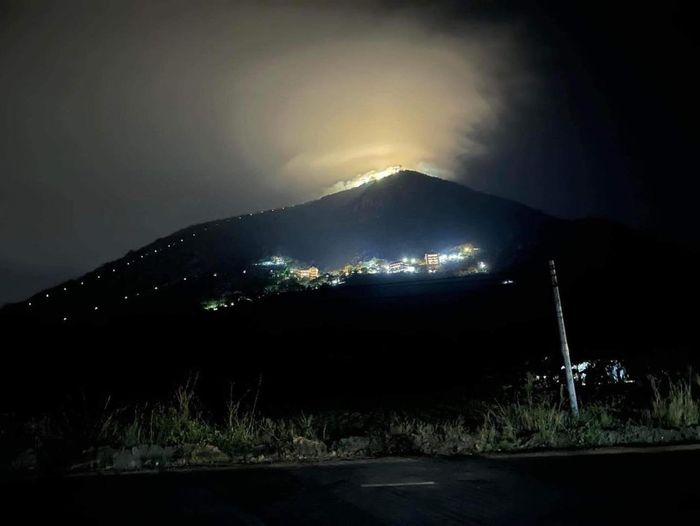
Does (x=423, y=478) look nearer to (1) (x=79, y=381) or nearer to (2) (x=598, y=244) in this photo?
(1) (x=79, y=381)

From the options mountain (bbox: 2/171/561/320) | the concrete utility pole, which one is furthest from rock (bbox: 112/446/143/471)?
mountain (bbox: 2/171/561/320)

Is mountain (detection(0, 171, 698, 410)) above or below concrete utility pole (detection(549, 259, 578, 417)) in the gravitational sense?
above

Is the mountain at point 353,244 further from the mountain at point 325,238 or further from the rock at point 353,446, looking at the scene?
the rock at point 353,446

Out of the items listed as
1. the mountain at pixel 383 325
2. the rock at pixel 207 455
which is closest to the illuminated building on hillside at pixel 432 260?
the mountain at pixel 383 325

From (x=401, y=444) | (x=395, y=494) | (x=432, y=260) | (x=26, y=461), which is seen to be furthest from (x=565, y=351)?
(x=432, y=260)

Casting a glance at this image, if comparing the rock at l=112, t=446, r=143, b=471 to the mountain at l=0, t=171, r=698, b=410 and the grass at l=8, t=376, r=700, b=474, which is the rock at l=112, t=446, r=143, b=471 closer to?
the grass at l=8, t=376, r=700, b=474

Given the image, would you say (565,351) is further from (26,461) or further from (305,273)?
(305,273)
